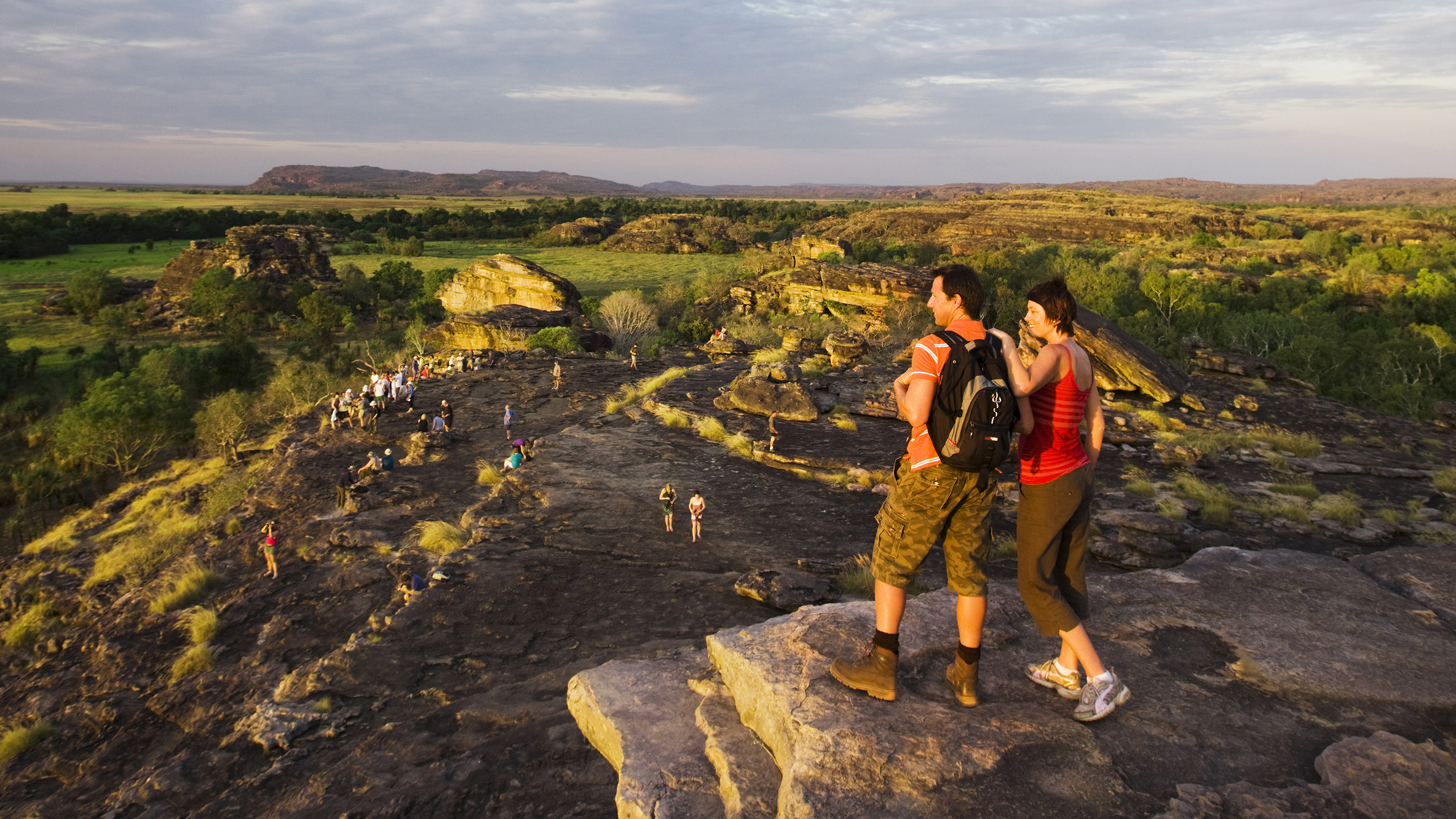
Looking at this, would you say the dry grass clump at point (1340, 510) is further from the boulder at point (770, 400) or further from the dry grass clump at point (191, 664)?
the dry grass clump at point (191, 664)

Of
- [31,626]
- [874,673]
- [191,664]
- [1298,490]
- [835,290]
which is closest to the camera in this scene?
[874,673]

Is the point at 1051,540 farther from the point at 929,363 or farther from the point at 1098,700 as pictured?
the point at 929,363

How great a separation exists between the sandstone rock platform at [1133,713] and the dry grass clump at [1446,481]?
291 inches

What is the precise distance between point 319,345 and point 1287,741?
170 feet

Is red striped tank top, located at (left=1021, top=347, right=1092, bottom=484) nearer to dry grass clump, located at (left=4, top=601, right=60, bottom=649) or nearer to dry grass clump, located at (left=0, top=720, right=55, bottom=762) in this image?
dry grass clump, located at (left=0, top=720, right=55, bottom=762)

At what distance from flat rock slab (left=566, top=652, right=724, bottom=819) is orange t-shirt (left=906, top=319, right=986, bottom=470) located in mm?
1985

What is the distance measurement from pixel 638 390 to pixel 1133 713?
16483 mm

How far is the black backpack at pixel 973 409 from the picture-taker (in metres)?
3.60

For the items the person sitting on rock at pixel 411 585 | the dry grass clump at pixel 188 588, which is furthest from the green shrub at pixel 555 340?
the person sitting on rock at pixel 411 585

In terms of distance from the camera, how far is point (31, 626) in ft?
47.2

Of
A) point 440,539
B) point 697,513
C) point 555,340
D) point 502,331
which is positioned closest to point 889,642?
point 697,513

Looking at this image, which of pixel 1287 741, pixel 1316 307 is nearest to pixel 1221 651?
pixel 1287 741

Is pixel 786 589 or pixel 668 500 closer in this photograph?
pixel 786 589

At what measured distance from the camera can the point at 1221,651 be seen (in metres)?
4.61
